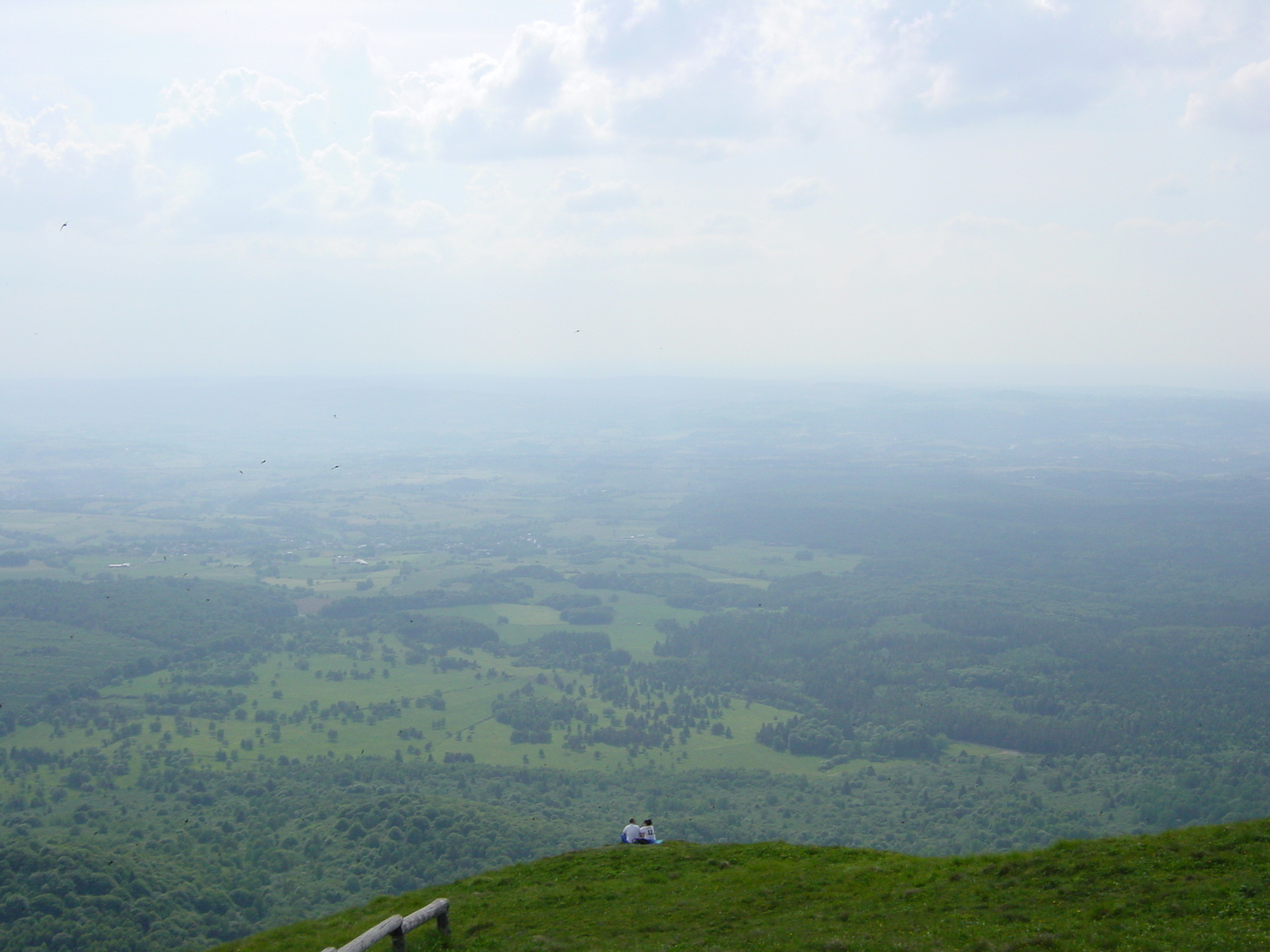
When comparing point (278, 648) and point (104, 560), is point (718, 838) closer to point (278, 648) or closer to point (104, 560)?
point (278, 648)

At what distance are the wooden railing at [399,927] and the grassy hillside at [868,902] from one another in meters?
0.54

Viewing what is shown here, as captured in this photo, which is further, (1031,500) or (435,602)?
(1031,500)

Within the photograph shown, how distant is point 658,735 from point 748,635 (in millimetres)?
36283

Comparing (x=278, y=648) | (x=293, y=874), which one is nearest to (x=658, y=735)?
(x=293, y=874)

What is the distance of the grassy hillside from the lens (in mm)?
16531

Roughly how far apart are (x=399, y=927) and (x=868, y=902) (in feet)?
33.1

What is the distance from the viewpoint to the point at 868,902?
2028 centimetres

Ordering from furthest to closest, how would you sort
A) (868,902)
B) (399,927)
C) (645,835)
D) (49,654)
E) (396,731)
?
1. (49,654)
2. (396,731)
3. (645,835)
4. (868,902)
5. (399,927)

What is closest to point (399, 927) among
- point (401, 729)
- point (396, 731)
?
point (396, 731)

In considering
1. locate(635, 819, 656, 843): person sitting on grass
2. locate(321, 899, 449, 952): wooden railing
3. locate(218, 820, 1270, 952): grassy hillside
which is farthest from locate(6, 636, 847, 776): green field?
locate(321, 899, 449, 952): wooden railing

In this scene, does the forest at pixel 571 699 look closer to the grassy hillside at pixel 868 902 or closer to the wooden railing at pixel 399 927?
the grassy hillside at pixel 868 902

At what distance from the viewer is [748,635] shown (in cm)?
12381

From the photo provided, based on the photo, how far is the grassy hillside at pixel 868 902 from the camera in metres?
16.5

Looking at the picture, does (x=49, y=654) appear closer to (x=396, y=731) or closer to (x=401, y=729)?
(x=396, y=731)
